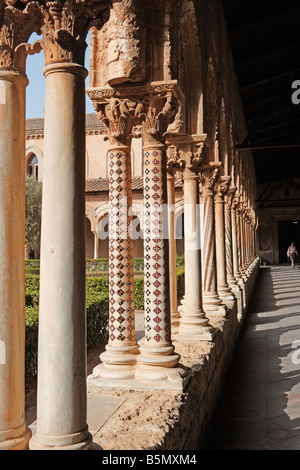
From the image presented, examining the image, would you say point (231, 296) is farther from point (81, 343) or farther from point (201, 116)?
point (81, 343)

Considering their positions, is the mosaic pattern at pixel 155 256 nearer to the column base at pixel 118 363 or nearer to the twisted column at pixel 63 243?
the column base at pixel 118 363

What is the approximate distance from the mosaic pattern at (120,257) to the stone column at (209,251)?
3199 mm

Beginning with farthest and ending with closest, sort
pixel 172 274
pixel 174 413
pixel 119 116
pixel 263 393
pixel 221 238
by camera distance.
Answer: pixel 221 238, pixel 172 274, pixel 263 393, pixel 119 116, pixel 174 413

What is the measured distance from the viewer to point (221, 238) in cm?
922

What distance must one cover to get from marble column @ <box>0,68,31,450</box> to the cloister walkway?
2410mm

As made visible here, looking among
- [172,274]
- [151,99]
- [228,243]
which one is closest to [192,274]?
[172,274]

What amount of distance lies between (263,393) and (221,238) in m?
4.37

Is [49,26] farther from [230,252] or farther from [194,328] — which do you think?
[230,252]

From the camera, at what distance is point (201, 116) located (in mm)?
5688

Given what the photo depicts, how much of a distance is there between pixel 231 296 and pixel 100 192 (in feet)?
53.9

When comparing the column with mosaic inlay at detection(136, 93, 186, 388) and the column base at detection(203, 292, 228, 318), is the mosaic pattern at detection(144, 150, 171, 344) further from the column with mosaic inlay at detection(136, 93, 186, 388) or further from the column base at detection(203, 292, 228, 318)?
the column base at detection(203, 292, 228, 318)

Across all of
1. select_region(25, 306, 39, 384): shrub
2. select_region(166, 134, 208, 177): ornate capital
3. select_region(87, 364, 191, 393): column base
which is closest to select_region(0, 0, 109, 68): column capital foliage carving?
select_region(87, 364, 191, 393): column base
